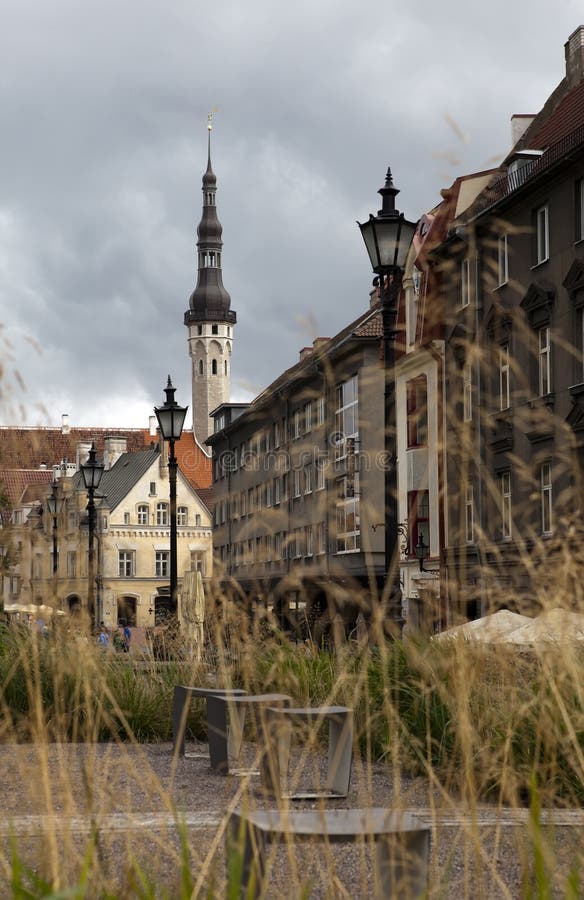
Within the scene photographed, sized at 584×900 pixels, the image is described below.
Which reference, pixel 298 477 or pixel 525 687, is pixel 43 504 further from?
pixel 298 477

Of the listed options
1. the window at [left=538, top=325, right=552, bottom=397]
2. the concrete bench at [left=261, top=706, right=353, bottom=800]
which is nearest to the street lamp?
the window at [left=538, top=325, right=552, bottom=397]

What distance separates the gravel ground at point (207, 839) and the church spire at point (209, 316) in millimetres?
121086

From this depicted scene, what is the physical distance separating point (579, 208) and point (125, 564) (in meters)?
64.2

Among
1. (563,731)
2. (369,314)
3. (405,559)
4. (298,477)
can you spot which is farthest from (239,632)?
(298,477)

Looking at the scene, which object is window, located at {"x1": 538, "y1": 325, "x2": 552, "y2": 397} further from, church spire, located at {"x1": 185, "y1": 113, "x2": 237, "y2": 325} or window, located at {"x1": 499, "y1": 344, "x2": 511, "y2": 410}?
church spire, located at {"x1": 185, "y1": 113, "x2": 237, "y2": 325}

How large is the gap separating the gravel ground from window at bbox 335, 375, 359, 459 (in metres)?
36.8

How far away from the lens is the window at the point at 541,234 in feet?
97.3

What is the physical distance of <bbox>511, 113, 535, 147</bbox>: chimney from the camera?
38688 mm

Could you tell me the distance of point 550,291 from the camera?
28906 mm

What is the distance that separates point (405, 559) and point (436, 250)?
930 cm

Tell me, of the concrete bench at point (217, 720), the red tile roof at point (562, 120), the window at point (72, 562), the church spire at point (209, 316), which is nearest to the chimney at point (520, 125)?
the red tile roof at point (562, 120)

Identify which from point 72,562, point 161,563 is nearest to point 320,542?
point 161,563

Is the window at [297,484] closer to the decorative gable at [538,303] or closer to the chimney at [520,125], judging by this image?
the chimney at [520,125]

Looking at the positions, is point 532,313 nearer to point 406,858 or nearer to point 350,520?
point 350,520
